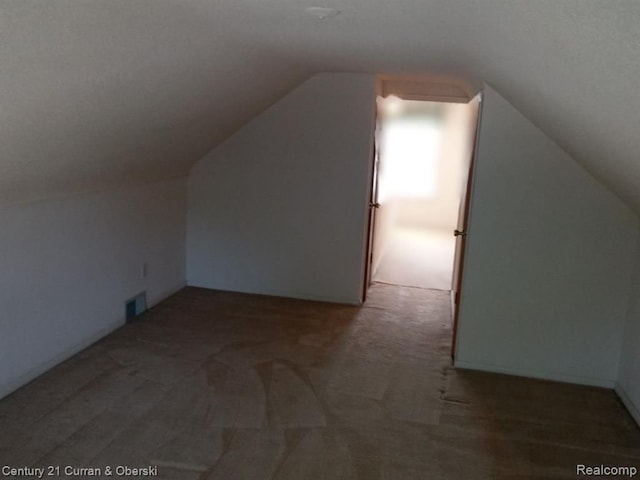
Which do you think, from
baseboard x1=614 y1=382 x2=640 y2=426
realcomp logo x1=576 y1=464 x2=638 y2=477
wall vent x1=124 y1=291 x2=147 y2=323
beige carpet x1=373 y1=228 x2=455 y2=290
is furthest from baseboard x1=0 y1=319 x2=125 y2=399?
baseboard x1=614 y1=382 x2=640 y2=426

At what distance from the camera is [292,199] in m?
4.73

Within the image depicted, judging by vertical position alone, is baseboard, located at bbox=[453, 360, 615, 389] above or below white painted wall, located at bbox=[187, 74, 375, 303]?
below

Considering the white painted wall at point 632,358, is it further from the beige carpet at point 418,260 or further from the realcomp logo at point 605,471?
the beige carpet at point 418,260

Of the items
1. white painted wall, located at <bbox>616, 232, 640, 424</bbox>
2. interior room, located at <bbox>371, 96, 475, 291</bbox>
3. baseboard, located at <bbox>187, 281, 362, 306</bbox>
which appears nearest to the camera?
white painted wall, located at <bbox>616, 232, 640, 424</bbox>

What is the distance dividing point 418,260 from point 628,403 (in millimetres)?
3448

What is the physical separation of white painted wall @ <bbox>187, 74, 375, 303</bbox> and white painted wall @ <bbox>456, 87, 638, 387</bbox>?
1.36 metres

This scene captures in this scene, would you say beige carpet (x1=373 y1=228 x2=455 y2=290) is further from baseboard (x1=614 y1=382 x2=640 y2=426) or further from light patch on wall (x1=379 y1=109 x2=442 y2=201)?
baseboard (x1=614 y1=382 x2=640 y2=426)

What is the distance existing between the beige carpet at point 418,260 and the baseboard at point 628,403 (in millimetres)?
2145

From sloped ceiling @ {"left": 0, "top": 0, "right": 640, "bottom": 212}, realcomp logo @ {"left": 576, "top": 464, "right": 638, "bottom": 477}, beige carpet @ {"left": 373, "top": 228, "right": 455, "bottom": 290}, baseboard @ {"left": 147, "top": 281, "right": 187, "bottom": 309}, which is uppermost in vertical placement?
sloped ceiling @ {"left": 0, "top": 0, "right": 640, "bottom": 212}

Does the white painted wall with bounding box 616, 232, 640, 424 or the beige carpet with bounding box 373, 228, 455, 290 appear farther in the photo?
the beige carpet with bounding box 373, 228, 455, 290

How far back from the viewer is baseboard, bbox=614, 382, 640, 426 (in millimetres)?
2986

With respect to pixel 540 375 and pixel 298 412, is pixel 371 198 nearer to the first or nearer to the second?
pixel 540 375

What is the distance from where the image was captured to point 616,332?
11.0 ft

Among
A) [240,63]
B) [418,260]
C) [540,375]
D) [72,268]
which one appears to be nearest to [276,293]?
[72,268]
